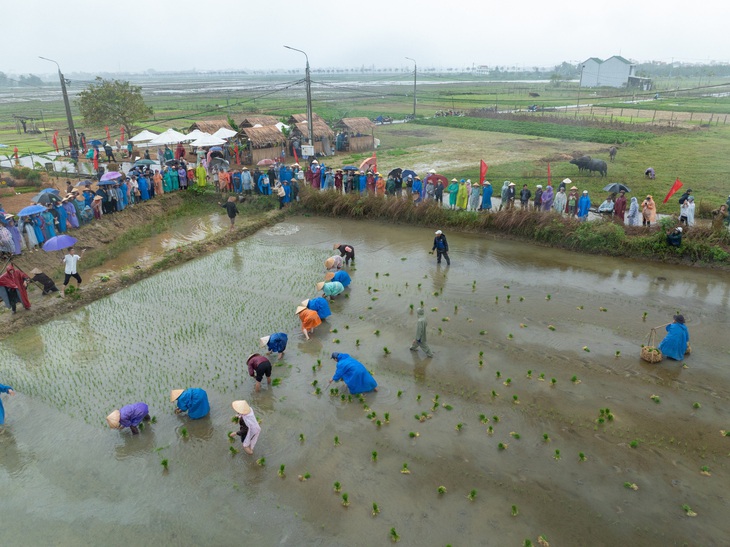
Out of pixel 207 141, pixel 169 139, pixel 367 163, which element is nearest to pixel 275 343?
pixel 367 163

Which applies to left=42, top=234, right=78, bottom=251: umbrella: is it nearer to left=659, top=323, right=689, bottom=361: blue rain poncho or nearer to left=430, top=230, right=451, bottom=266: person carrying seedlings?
left=430, top=230, right=451, bottom=266: person carrying seedlings

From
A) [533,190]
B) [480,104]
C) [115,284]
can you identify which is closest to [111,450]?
[115,284]

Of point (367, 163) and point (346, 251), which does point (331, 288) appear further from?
point (367, 163)

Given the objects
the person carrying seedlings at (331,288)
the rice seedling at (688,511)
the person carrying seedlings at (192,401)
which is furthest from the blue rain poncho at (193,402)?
the rice seedling at (688,511)

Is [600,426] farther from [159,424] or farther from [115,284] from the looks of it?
[115,284]

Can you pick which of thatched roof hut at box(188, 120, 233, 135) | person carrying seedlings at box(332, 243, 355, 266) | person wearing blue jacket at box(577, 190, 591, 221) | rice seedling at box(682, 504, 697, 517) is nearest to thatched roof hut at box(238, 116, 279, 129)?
thatched roof hut at box(188, 120, 233, 135)
